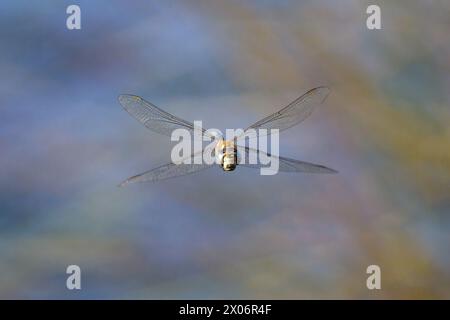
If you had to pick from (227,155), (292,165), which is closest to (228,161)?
(227,155)

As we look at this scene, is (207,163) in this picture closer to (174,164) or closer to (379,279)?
(174,164)

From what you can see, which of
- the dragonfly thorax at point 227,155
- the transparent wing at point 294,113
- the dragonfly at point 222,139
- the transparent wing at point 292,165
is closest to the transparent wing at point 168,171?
the dragonfly at point 222,139

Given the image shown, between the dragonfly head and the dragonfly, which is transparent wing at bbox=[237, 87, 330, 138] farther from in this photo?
the dragonfly head

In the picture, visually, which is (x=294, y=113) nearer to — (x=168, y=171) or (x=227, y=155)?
(x=227, y=155)

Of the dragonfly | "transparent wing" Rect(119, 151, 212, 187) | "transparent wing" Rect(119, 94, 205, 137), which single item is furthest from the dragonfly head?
"transparent wing" Rect(119, 94, 205, 137)

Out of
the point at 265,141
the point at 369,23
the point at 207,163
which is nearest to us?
the point at 207,163
